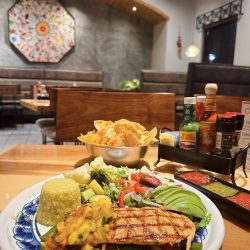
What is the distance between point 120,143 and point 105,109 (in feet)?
3.57

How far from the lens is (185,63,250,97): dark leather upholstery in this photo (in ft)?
10.2

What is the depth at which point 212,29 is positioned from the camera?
268 inches

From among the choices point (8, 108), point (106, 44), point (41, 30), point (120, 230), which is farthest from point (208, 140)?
point (106, 44)

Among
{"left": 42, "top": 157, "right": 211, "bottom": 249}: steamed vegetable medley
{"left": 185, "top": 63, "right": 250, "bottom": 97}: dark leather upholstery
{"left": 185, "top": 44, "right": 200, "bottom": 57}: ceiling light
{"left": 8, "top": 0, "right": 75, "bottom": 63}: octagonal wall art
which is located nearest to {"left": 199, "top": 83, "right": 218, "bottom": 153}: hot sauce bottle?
{"left": 42, "top": 157, "right": 211, "bottom": 249}: steamed vegetable medley

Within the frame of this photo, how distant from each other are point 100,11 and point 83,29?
2.39 feet

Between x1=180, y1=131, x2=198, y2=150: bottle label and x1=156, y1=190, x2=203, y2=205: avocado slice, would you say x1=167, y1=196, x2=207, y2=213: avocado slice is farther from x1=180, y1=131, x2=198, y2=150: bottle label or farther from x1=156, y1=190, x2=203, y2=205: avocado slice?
x1=180, y1=131, x2=198, y2=150: bottle label

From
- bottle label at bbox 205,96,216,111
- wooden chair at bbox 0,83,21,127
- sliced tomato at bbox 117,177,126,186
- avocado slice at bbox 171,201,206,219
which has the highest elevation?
bottle label at bbox 205,96,216,111

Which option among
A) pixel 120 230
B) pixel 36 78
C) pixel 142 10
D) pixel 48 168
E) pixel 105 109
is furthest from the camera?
pixel 142 10

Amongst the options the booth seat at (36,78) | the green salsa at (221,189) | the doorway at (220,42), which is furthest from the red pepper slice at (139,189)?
the booth seat at (36,78)

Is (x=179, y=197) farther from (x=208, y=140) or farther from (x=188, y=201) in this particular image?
(x=208, y=140)

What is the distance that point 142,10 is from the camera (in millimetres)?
7609

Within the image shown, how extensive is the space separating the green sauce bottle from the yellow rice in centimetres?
55

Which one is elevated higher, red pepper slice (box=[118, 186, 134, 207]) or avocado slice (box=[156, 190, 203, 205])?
avocado slice (box=[156, 190, 203, 205])

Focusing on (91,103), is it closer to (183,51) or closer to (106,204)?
(106,204)
